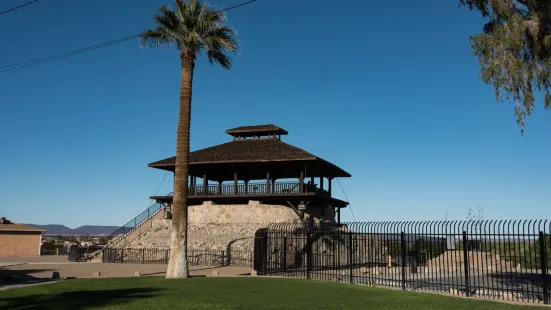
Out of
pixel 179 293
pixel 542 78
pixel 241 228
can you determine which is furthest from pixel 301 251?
pixel 542 78

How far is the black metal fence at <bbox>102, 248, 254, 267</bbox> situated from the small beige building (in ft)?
37.4

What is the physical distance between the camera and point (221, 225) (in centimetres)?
3625

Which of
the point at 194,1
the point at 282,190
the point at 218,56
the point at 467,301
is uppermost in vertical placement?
the point at 194,1

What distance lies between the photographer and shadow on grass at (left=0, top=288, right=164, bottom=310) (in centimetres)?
1180

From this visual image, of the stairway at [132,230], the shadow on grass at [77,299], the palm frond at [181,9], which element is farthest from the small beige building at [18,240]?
the shadow on grass at [77,299]

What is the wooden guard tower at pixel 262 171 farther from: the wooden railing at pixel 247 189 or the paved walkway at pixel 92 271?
the paved walkway at pixel 92 271

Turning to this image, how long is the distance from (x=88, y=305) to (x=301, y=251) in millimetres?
18346

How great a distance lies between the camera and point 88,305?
12.0 meters

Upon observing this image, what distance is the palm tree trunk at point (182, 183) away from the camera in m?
19.9

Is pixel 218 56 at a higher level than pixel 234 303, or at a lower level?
higher

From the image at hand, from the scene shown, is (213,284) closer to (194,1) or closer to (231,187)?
(194,1)

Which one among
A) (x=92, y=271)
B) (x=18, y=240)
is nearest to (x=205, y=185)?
(x=18, y=240)

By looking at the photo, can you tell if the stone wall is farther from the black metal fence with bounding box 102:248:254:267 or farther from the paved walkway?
the paved walkway

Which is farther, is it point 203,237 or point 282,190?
point 282,190
